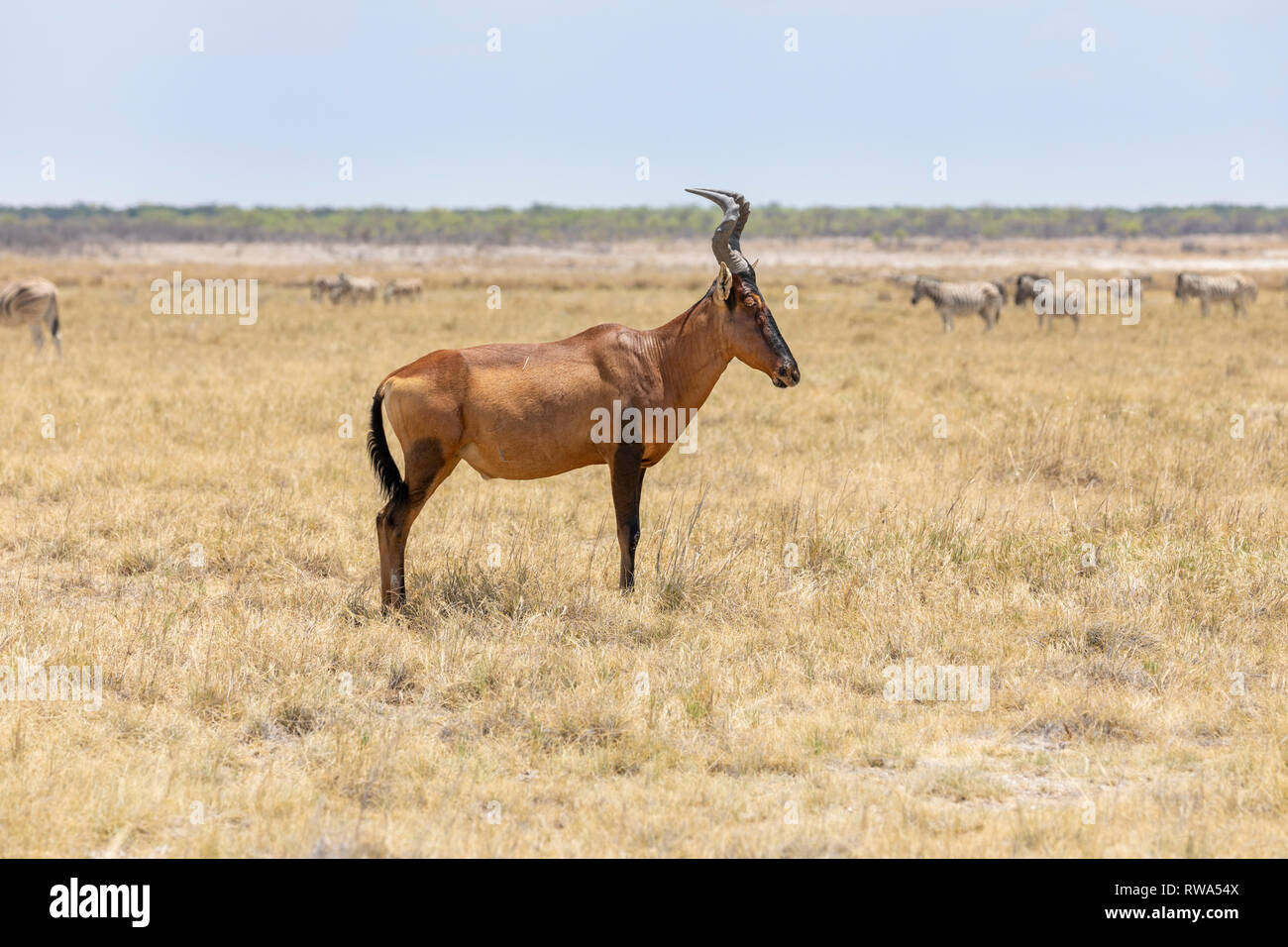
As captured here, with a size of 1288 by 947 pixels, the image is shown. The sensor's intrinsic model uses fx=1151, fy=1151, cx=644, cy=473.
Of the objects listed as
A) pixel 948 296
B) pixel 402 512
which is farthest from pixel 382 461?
pixel 948 296

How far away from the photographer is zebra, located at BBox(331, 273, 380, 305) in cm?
4425

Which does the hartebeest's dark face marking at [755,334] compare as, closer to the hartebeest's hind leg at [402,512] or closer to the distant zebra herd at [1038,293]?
the hartebeest's hind leg at [402,512]

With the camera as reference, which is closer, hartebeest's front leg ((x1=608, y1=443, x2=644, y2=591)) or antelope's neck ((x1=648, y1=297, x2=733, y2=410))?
hartebeest's front leg ((x1=608, y1=443, x2=644, y2=591))

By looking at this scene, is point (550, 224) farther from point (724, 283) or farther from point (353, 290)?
point (724, 283)

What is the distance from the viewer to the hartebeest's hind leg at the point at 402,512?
A: 714cm

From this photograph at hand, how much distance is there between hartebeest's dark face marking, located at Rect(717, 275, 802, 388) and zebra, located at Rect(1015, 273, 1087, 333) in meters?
23.6

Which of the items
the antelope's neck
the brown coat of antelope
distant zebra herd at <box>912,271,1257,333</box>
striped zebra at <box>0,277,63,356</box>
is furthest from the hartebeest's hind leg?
distant zebra herd at <box>912,271,1257,333</box>

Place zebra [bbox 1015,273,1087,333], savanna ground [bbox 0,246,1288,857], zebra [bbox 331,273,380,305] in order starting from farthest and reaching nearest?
zebra [bbox 331,273,380,305] → zebra [bbox 1015,273,1087,333] → savanna ground [bbox 0,246,1288,857]

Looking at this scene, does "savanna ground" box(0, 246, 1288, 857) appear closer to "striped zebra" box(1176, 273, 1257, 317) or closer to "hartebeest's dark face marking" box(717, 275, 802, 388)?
"hartebeest's dark face marking" box(717, 275, 802, 388)

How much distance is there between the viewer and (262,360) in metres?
21.2
